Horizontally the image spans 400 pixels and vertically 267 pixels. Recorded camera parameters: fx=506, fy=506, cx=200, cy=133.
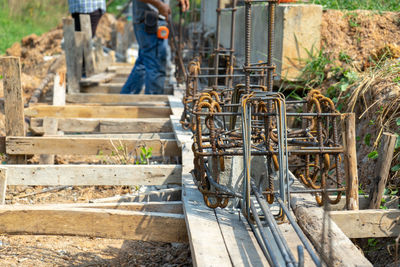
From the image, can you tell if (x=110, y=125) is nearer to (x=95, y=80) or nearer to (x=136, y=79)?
(x=136, y=79)

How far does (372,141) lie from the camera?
4172 mm

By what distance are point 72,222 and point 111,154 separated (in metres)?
1.71

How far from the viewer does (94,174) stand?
12.3 feet

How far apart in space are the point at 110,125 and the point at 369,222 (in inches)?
122

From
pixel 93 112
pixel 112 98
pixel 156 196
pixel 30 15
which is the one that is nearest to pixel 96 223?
pixel 156 196

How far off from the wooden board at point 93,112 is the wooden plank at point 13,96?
0.97 m

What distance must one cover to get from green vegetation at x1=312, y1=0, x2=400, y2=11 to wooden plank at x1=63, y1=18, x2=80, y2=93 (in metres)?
3.44

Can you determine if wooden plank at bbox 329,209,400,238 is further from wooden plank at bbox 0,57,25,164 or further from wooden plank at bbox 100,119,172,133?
wooden plank at bbox 0,57,25,164

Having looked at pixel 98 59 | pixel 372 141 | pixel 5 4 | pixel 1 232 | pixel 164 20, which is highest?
pixel 5 4

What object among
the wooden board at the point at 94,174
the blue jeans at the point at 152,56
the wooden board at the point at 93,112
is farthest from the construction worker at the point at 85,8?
the wooden board at the point at 94,174

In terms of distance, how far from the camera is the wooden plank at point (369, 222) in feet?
9.65

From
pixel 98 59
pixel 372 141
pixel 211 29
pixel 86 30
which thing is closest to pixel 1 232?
pixel 372 141

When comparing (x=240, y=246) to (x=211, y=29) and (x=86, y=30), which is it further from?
(x=211, y=29)

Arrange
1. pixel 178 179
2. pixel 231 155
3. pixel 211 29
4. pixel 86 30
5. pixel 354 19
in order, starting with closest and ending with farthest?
1. pixel 231 155
2. pixel 178 179
3. pixel 354 19
4. pixel 86 30
5. pixel 211 29
